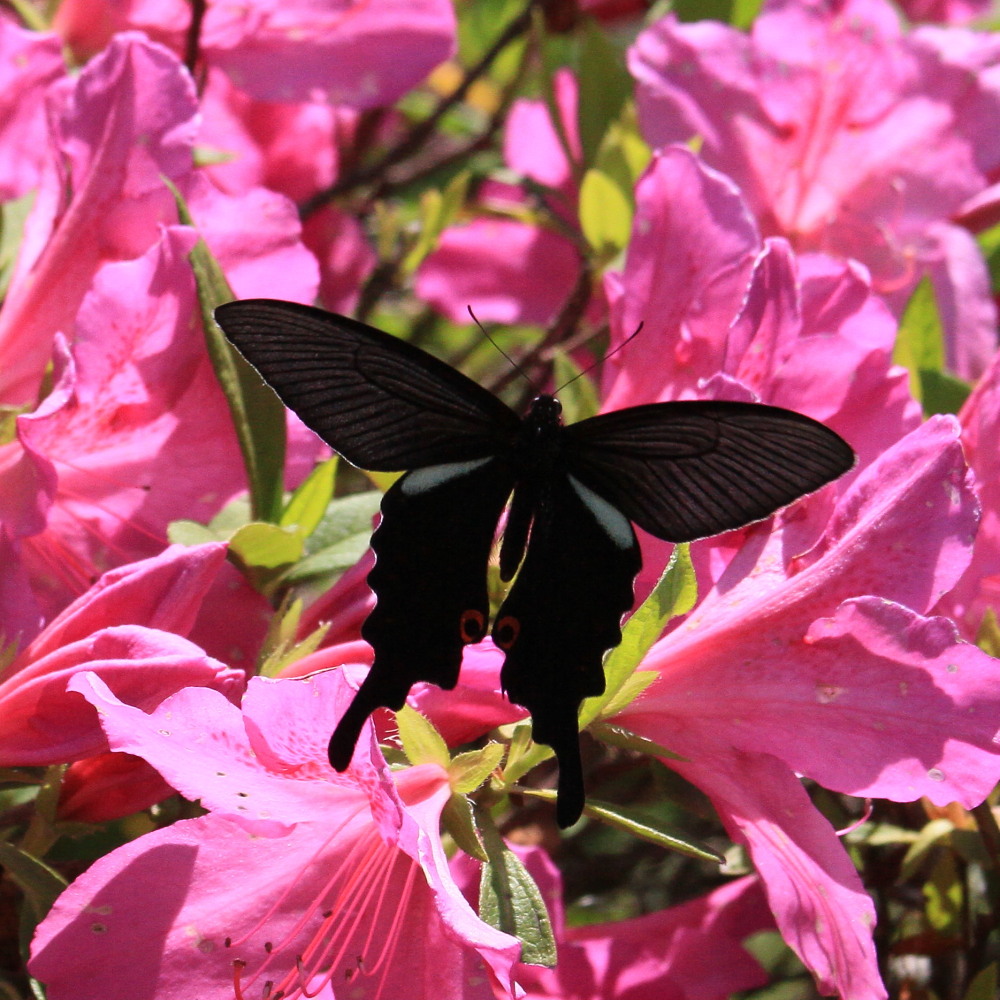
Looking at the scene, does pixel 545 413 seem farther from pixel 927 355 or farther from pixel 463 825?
pixel 927 355

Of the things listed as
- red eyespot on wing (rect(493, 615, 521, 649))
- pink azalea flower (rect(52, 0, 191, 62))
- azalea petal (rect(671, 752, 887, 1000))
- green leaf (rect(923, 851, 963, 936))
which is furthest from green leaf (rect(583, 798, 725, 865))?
pink azalea flower (rect(52, 0, 191, 62))

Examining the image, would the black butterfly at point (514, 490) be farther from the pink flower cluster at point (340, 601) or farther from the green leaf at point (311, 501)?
the green leaf at point (311, 501)

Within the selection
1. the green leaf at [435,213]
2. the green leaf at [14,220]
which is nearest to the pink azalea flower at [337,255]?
the green leaf at [435,213]

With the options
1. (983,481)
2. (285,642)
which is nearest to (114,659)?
(285,642)

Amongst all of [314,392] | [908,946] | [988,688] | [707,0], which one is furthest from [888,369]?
[707,0]

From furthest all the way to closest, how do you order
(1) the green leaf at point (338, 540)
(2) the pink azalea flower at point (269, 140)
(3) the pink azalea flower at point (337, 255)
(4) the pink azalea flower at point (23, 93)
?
(3) the pink azalea flower at point (337, 255)
(2) the pink azalea flower at point (269, 140)
(4) the pink azalea flower at point (23, 93)
(1) the green leaf at point (338, 540)

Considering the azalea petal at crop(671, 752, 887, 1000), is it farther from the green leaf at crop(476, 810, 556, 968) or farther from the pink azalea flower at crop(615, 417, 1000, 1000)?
the green leaf at crop(476, 810, 556, 968)
